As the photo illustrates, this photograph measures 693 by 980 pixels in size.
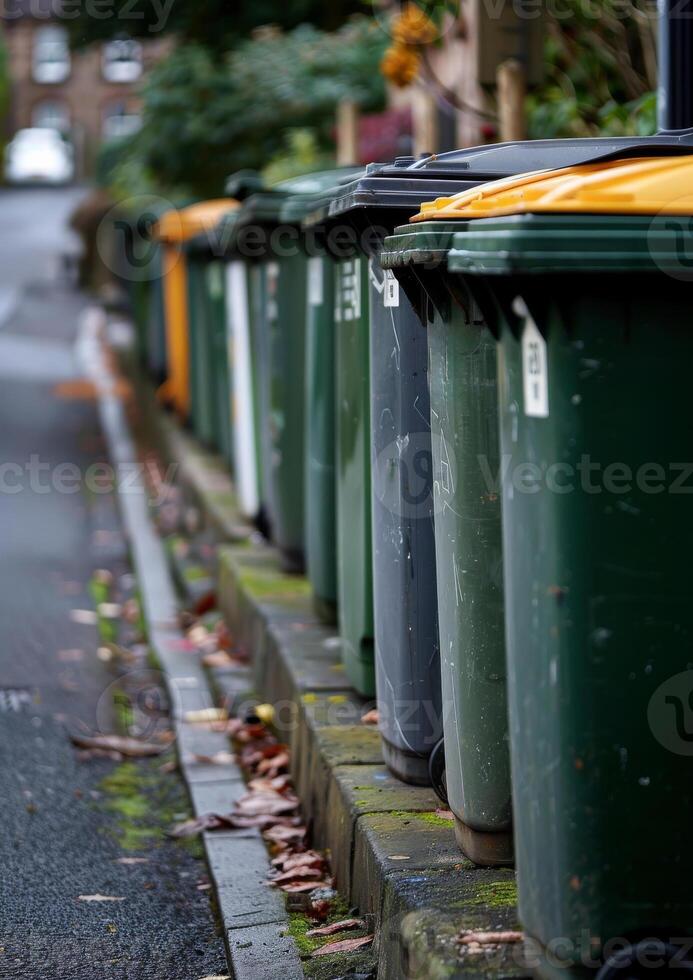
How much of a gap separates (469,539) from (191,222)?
784 centimetres

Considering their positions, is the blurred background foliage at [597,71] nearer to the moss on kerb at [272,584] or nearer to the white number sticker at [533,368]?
the moss on kerb at [272,584]

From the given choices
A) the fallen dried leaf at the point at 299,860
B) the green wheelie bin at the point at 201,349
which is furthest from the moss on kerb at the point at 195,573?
the fallen dried leaf at the point at 299,860

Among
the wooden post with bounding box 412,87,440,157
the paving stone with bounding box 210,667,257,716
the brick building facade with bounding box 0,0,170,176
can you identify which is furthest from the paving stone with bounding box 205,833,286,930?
the brick building facade with bounding box 0,0,170,176

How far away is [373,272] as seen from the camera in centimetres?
389

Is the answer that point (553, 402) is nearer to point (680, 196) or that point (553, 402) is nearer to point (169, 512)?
point (680, 196)

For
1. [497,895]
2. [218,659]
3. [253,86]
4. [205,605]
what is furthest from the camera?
[253,86]

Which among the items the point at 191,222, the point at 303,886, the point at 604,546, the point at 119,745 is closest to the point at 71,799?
the point at 119,745

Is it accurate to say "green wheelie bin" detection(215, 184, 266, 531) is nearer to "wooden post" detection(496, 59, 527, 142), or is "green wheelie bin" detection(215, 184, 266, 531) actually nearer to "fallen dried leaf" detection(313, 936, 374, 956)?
A: "wooden post" detection(496, 59, 527, 142)

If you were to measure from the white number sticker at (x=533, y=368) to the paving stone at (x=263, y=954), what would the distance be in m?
1.59

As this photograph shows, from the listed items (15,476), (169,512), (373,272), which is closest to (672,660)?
(373,272)

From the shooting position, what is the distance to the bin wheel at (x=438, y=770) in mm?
3572

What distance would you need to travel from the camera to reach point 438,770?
3627 mm

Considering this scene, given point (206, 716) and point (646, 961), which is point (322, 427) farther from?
point (646, 961)

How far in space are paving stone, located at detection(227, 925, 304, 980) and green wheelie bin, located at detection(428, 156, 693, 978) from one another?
1.06 m
